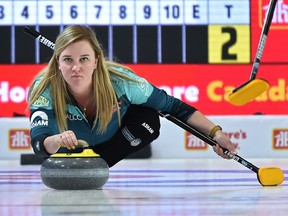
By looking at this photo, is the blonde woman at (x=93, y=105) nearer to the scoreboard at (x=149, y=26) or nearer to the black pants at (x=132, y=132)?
the black pants at (x=132, y=132)

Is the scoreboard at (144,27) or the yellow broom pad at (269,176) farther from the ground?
the scoreboard at (144,27)

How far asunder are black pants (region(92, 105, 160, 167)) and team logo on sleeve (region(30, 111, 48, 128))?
0.42 m

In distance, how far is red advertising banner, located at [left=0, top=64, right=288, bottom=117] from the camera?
827 cm

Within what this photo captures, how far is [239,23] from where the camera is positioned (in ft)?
27.3

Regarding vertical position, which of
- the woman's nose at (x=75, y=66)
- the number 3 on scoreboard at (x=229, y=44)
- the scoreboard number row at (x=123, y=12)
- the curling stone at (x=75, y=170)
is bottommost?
the curling stone at (x=75, y=170)

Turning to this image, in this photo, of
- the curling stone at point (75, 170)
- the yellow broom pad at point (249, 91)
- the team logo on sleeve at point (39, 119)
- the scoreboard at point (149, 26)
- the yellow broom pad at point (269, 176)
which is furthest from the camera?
the scoreboard at point (149, 26)

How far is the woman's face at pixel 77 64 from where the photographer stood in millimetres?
3420

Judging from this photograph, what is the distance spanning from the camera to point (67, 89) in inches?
141

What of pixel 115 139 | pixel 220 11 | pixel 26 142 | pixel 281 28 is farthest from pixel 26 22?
pixel 115 139

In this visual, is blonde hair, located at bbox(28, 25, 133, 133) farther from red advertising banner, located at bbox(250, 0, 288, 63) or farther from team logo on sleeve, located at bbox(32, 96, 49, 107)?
red advertising banner, located at bbox(250, 0, 288, 63)

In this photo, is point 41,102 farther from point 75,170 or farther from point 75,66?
point 75,170

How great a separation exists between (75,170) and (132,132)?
57 centimetres

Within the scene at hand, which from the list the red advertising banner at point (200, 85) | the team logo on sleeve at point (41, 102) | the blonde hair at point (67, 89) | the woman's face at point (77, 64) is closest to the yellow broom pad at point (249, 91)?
the blonde hair at point (67, 89)

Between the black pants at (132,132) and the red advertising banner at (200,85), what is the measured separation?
4378mm
